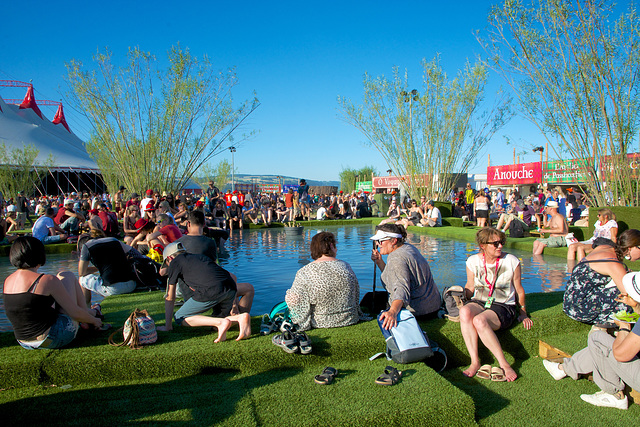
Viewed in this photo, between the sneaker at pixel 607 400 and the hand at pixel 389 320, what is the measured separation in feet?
5.12

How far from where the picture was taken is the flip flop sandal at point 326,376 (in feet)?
11.5

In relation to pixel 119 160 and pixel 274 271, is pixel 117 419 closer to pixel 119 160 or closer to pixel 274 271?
pixel 274 271

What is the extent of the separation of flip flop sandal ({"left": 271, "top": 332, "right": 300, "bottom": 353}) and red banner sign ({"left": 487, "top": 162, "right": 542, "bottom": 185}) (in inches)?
1559

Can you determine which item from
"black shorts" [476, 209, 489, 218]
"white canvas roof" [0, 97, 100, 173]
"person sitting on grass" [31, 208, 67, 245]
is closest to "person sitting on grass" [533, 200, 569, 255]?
"black shorts" [476, 209, 489, 218]

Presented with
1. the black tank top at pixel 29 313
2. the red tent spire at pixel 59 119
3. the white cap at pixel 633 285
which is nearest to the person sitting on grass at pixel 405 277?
the white cap at pixel 633 285

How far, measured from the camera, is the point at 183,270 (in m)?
4.55

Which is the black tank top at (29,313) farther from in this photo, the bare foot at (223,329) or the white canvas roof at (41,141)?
the white canvas roof at (41,141)

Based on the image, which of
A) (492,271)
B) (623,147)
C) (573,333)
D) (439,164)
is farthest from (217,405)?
(439,164)

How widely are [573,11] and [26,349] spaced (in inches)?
545

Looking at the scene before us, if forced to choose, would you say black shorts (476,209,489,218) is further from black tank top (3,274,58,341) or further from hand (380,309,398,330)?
black tank top (3,274,58,341)

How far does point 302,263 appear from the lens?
10352 mm

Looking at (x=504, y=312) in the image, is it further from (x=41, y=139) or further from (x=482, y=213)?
(x=41, y=139)

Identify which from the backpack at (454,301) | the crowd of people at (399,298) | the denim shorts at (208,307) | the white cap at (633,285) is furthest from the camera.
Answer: the backpack at (454,301)

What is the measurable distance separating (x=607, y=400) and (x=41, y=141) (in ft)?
185
